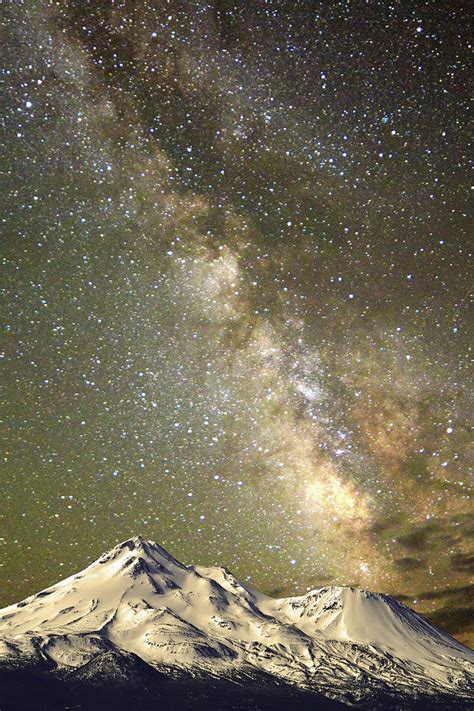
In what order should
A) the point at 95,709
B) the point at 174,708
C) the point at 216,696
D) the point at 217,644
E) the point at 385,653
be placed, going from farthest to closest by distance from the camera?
the point at 385,653 → the point at 217,644 → the point at 216,696 → the point at 174,708 → the point at 95,709

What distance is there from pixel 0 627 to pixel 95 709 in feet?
327

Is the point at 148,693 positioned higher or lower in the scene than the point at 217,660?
lower

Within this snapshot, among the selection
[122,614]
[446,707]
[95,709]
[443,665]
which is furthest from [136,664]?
[443,665]

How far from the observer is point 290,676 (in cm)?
16100

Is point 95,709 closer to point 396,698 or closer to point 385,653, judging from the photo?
point 396,698

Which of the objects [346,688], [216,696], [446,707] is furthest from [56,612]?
[446,707]

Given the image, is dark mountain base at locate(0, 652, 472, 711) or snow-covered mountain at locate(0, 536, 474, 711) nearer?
dark mountain base at locate(0, 652, 472, 711)

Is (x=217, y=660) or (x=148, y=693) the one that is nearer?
(x=148, y=693)

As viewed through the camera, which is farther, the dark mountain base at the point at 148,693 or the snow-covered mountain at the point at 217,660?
the snow-covered mountain at the point at 217,660

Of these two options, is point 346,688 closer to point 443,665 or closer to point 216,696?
point 216,696

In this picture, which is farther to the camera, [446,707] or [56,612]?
[56,612]

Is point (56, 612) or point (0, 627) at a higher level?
point (56, 612)

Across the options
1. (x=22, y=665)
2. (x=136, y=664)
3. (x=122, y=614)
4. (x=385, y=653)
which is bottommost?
(x=22, y=665)

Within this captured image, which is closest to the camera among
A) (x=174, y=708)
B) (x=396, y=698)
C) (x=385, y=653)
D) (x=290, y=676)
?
(x=174, y=708)
